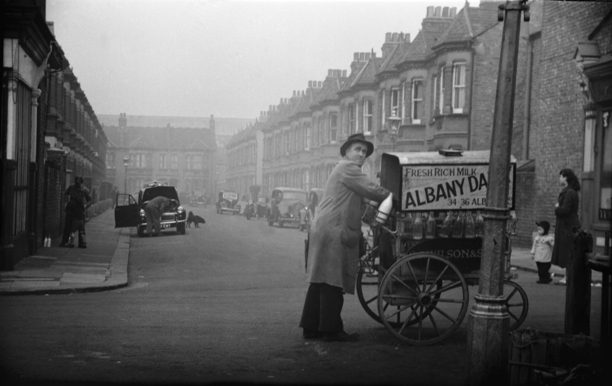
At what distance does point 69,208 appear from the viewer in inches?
741

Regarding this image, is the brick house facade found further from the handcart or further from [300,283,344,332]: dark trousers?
the handcart

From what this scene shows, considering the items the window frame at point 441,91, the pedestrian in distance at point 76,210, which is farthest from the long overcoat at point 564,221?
the window frame at point 441,91

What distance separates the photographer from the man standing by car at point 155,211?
1036 inches

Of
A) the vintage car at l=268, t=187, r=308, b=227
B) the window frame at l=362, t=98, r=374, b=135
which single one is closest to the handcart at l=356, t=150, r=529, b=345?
the vintage car at l=268, t=187, r=308, b=227

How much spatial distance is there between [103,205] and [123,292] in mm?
36330

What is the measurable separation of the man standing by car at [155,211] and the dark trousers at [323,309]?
19.5 m

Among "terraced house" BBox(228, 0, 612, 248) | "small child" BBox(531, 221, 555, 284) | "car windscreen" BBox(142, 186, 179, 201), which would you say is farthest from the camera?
"car windscreen" BBox(142, 186, 179, 201)

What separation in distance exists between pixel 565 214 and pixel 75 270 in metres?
8.95

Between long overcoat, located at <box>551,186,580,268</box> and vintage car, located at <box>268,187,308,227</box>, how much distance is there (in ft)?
64.9

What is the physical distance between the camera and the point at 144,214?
86.9 ft

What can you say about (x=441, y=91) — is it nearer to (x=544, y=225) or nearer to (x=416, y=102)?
(x=416, y=102)

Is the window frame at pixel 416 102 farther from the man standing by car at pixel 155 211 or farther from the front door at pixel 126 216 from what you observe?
the front door at pixel 126 216

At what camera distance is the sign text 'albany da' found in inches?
301

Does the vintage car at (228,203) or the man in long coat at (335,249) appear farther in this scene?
the vintage car at (228,203)
